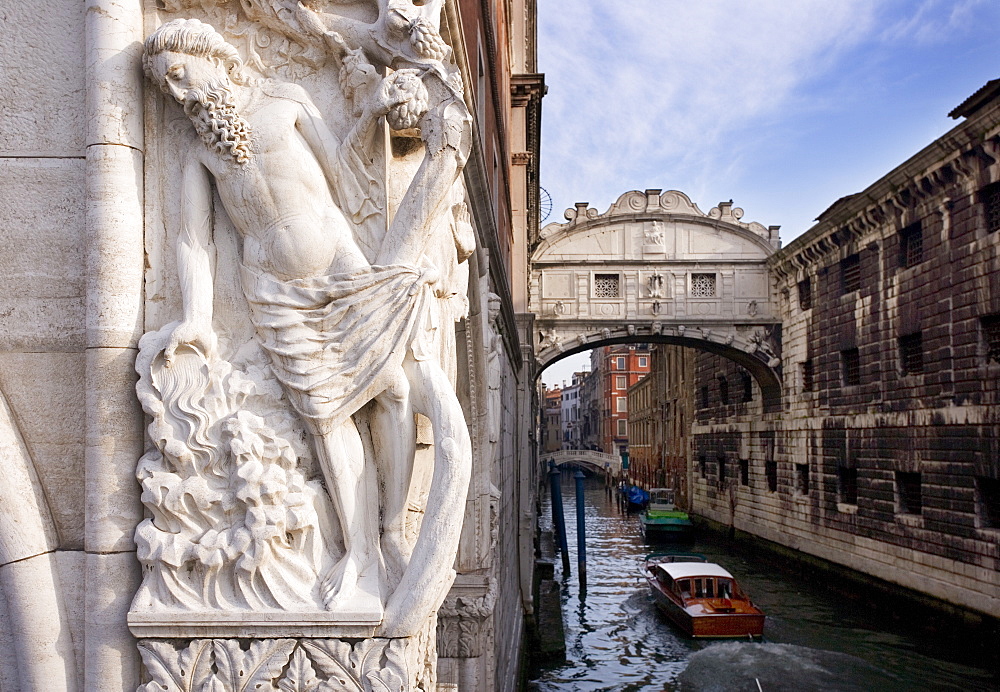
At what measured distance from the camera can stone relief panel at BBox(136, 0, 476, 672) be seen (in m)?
2.69

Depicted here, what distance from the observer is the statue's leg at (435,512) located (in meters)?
2.68

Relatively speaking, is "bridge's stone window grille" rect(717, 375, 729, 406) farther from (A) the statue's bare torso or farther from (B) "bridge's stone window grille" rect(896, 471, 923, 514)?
(A) the statue's bare torso

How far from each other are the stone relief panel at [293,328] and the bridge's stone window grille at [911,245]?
18092 mm

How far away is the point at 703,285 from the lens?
27172 millimetres

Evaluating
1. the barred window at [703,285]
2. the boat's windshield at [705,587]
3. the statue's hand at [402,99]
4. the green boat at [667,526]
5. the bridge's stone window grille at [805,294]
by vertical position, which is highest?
the barred window at [703,285]

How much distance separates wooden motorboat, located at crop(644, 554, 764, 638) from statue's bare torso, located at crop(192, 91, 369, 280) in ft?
52.4

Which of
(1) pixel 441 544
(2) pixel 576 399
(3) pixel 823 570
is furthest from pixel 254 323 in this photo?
(2) pixel 576 399

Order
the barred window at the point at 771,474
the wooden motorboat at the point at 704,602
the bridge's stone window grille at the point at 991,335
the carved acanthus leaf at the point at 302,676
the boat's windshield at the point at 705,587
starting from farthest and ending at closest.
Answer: the barred window at the point at 771,474, the boat's windshield at the point at 705,587, the wooden motorboat at the point at 704,602, the bridge's stone window grille at the point at 991,335, the carved acanthus leaf at the point at 302,676

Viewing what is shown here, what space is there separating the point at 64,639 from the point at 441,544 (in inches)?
55.0

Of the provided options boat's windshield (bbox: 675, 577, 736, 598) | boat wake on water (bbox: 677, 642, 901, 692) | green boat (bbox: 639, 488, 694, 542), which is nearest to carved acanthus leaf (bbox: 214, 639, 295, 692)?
boat wake on water (bbox: 677, 642, 901, 692)

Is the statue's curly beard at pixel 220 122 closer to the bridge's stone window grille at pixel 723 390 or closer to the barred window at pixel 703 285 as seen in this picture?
the barred window at pixel 703 285

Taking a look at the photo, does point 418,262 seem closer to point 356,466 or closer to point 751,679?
point 356,466

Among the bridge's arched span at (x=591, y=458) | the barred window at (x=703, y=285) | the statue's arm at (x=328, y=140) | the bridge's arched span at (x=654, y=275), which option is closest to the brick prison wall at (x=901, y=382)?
the bridge's arched span at (x=654, y=275)

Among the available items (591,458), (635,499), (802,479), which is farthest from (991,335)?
(591,458)
